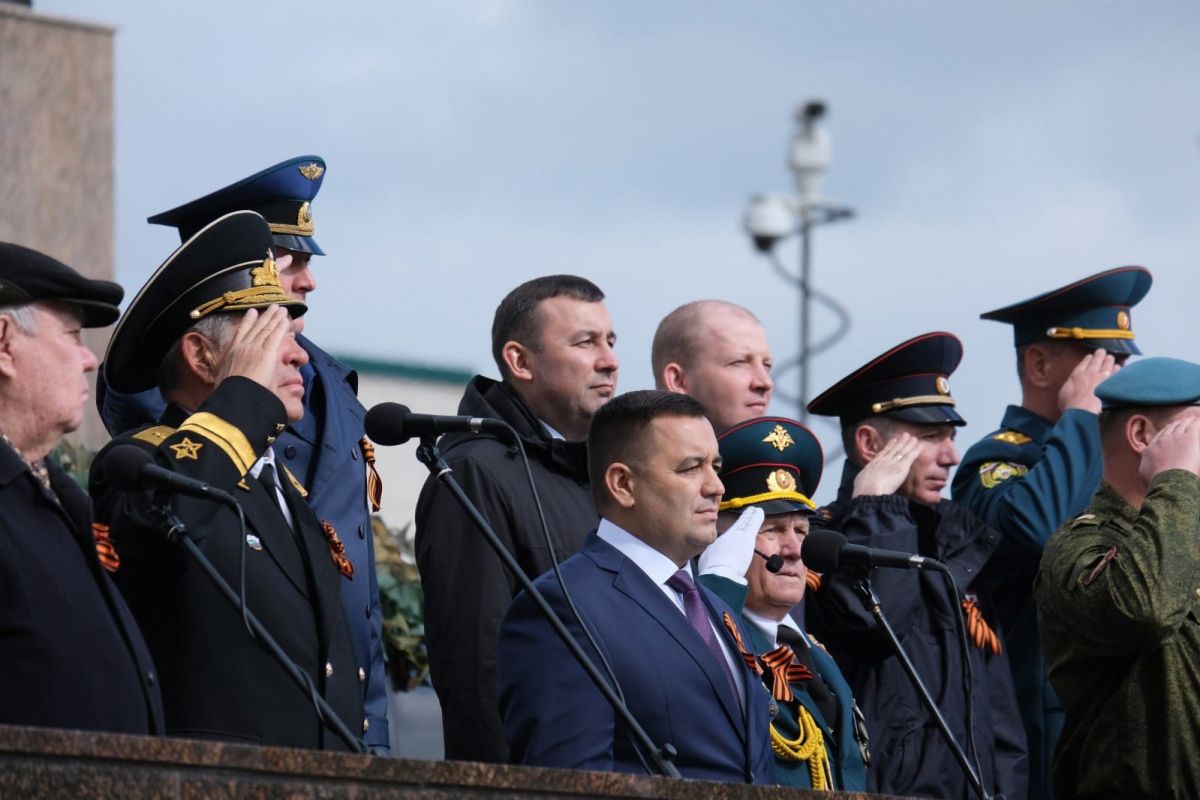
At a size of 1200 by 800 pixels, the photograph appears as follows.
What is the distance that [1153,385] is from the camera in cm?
635

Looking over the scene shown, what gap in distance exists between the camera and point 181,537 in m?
4.55

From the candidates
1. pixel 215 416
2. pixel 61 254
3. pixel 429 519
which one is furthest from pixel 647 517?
pixel 61 254

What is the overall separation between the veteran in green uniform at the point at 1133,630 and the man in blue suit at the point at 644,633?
96 cm

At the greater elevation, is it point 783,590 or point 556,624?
point 556,624

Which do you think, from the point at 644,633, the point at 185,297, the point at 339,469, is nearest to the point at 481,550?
the point at 339,469

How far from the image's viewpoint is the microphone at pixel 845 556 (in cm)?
561

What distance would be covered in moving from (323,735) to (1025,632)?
9.90ft

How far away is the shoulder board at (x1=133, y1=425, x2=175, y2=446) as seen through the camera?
16.6ft

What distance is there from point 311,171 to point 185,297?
3.92 ft

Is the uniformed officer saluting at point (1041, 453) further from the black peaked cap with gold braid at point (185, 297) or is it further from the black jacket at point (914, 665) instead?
the black peaked cap with gold braid at point (185, 297)

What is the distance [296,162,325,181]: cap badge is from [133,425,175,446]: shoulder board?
1432mm

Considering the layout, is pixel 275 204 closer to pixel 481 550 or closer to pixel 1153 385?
pixel 481 550

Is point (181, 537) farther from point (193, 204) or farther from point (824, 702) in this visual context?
point (824, 702)

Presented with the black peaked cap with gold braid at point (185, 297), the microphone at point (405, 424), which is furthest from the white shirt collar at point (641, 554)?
the black peaked cap with gold braid at point (185, 297)
